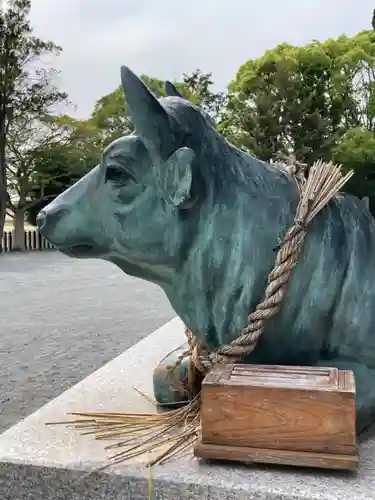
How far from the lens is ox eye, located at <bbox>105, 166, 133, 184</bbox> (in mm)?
1542

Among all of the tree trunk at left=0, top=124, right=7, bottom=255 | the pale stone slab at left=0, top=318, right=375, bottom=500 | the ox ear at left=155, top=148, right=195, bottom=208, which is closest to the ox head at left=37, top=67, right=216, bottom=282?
the ox ear at left=155, top=148, right=195, bottom=208

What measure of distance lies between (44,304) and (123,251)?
6826 mm

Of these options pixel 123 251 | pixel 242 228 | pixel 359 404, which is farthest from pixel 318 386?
pixel 123 251

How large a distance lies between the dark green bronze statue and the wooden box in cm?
18

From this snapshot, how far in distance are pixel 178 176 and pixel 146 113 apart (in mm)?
161

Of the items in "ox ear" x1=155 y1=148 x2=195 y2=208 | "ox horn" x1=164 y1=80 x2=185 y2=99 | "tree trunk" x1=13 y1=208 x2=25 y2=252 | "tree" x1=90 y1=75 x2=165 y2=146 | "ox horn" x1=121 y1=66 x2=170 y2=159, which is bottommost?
"tree trunk" x1=13 y1=208 x2=25 y2=252

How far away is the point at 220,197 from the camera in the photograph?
153 cm

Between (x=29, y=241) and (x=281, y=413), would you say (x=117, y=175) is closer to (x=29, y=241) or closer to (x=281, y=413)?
(x=281, y=413)

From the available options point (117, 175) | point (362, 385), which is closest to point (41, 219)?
point (117, 175)

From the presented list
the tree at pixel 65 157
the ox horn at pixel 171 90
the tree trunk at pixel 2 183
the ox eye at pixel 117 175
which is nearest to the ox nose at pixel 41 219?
the ox eye at pixel 117 175

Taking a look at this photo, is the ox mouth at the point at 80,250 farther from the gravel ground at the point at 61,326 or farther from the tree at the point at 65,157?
the tree at the point at 65,157

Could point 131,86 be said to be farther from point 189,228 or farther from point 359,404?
point 359,404

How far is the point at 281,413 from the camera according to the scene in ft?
4.26

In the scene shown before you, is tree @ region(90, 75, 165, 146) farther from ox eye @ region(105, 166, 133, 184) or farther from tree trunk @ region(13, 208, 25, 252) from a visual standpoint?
ox eye @ region(105, 166, 133, 184)
